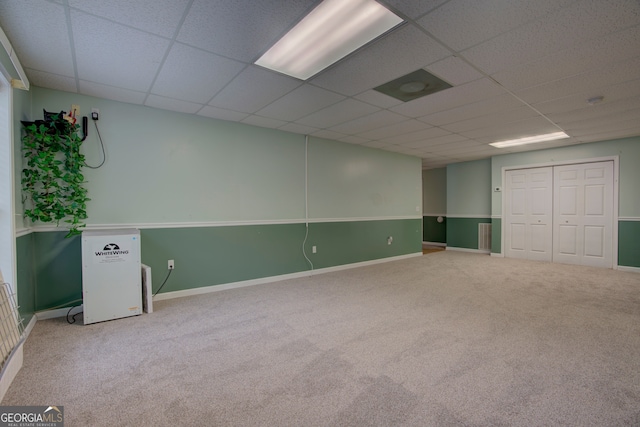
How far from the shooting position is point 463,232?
7.59 meters

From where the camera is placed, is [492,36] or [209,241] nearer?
[492,36]

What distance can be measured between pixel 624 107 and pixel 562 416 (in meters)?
3.87

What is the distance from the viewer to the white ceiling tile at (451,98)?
2961mm

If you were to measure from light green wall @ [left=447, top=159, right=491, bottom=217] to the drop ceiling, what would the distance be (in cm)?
305

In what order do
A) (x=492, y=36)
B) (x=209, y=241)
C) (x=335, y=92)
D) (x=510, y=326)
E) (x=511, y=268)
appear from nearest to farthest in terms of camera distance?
(x=492, y=36)
(x=510, y=326)
(x=335, y=92)
(x=209, y=241)
(x=511, y=268)

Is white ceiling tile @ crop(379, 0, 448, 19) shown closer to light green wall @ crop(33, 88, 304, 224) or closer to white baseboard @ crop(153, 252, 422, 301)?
light green wall @ crop(33, 88, 304, 224)

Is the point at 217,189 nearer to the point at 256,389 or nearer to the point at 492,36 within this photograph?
the point at 256,389

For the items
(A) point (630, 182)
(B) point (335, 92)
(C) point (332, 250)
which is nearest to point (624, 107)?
(A) point (630, 182)

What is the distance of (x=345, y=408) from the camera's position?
1.68 metres

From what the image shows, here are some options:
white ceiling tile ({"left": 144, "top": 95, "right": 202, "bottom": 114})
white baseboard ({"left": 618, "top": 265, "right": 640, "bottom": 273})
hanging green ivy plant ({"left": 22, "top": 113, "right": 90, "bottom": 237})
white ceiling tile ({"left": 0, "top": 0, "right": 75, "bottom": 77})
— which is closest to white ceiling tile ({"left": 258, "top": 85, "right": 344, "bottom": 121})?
white ceiling tile ({"left": 144, "top": 95, "right": 202, "bottom": 114})

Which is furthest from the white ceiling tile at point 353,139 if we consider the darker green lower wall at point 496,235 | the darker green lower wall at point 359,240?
the darker green lower wall at point 496,235

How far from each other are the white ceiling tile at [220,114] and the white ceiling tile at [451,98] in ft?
6.69

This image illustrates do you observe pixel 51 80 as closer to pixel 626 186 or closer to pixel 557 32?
pixel 557 32

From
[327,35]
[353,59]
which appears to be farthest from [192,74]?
[353,59]
